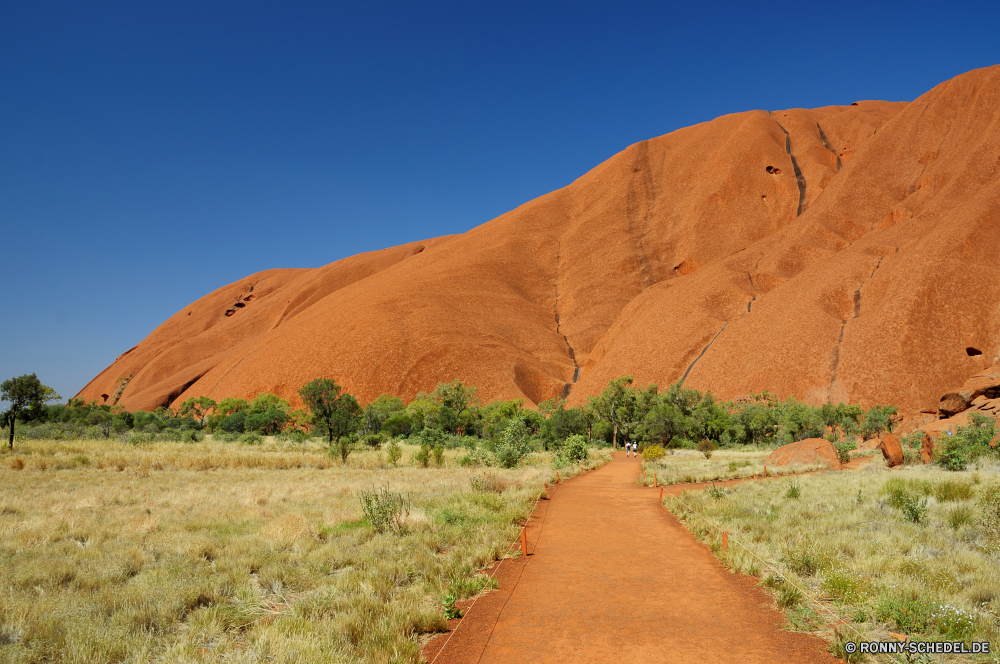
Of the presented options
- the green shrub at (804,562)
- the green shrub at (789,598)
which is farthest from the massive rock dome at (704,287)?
the green shrub at (789,598)

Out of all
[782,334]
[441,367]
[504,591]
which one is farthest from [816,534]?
[441,367]

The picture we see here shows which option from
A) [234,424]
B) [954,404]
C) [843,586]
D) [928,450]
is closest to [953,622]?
[843,586]

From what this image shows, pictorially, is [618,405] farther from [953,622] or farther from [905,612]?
[953,622]

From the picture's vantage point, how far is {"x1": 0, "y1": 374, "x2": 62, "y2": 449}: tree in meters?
25.2

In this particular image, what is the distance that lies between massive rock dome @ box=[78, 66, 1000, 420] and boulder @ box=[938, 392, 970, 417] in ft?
26.8

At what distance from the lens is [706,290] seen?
2532 inches

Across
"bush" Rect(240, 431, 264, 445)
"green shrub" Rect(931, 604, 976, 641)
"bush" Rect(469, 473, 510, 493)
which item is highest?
"green shrub" Rect(931, 604, 976, 641)

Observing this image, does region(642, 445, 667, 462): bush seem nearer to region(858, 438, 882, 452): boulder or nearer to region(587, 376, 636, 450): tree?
region(587, 376, 636, 450): tree

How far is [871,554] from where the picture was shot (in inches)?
281

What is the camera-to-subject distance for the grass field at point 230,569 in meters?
4.57

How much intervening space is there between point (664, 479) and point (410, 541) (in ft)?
37.2

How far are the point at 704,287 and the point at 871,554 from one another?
61.8m

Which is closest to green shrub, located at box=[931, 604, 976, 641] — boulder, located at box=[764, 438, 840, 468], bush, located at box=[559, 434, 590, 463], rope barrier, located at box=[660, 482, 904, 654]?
rope barrier, located at box=[660, 482, 904, 654]

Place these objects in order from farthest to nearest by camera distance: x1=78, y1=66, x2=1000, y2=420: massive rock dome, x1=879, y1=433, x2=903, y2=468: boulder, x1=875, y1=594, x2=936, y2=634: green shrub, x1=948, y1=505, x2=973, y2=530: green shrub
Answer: x1=78, y1=66, x2=1000, y2=420: massive rock dome
x1=879, y1=433, x2=903, y2=468: boulder
x1=948, y1=505, x2=973, y2=530: green shrub
x1=875, y1=594, x2=936, y2=634: green shrub
